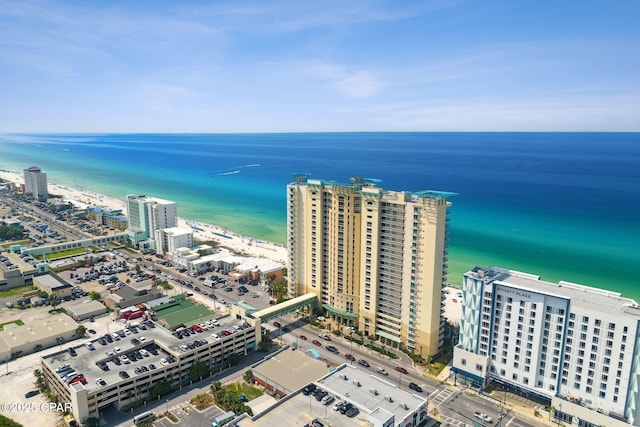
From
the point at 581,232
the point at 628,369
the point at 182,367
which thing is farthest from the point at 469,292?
the point at 581,232

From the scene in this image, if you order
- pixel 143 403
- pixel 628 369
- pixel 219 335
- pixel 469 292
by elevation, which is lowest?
pixel 143 403

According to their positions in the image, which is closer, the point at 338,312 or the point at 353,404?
A: the point at 353,404

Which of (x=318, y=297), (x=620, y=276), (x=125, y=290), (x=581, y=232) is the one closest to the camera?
(x=318, y=297)

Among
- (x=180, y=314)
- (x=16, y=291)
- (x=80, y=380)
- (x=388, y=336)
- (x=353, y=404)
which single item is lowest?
(x=16, y=291)

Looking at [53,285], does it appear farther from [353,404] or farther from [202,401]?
[353,404]

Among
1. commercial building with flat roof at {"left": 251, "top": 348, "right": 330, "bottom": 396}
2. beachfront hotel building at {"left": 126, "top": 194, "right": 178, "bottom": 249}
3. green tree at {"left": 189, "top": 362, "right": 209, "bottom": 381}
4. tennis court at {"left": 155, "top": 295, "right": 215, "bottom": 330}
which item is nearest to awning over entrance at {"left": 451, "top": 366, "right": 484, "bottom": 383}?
commercial building with flat roof at {"left": 251, "top": 348, "right": 330, "bottom": 396}

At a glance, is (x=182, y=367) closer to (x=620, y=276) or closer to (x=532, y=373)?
(x=532, y=373)

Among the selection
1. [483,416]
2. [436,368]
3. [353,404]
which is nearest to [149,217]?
[436,368]
